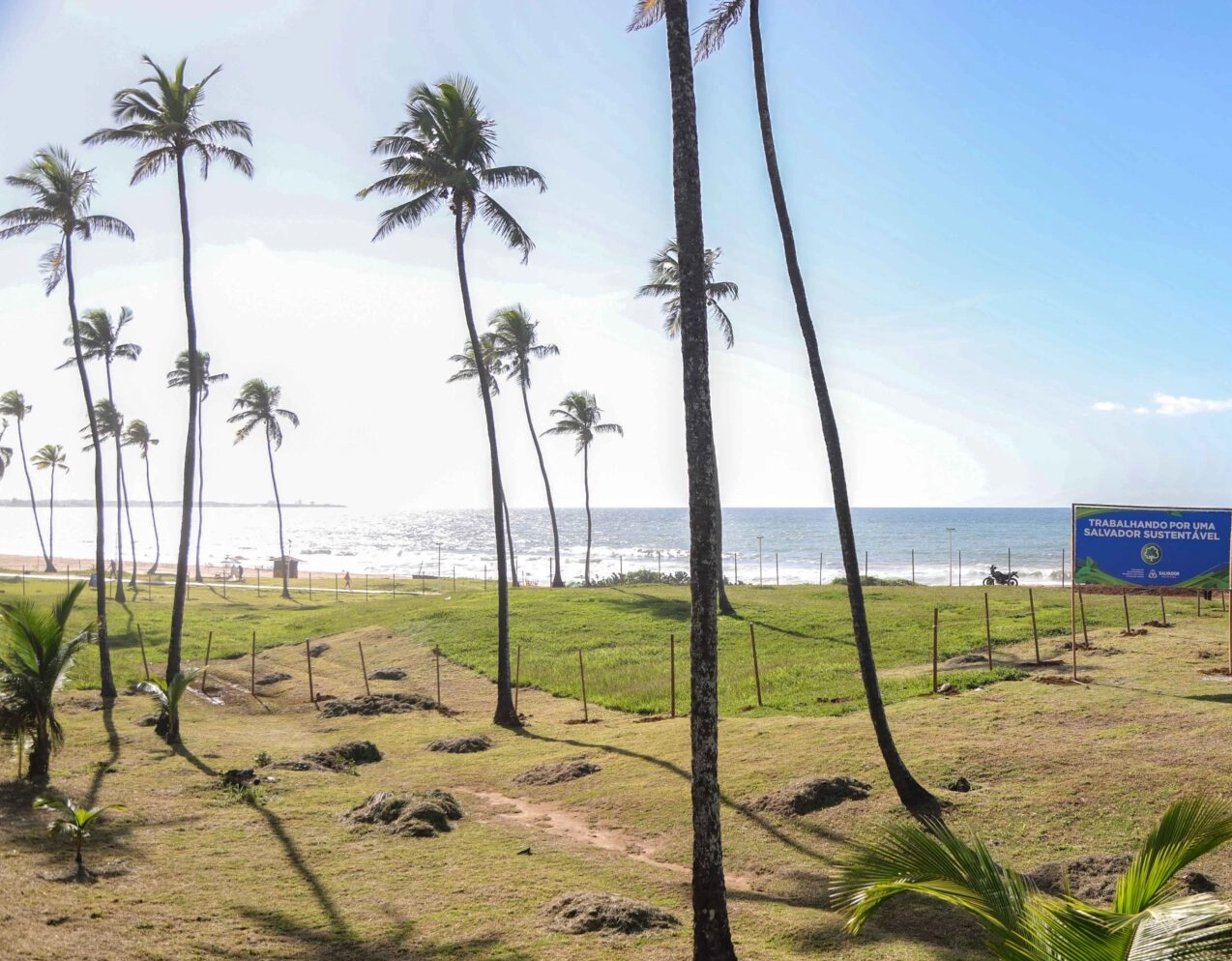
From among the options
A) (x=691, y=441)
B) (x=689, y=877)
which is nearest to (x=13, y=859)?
(x=689, y=877)

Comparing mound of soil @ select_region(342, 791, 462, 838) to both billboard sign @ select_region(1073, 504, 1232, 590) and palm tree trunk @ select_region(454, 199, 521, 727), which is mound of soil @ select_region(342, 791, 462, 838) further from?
billboard sign @ select_region(1073, 504, 1232, 590)

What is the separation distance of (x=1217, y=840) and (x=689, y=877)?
292 inches

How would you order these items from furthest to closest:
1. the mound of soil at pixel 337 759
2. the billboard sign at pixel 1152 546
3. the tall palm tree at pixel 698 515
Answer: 1. the billboard sign at pixel 1152 546
2. the mound of soil at pixel 337 759
3. the tall palm tree at pixel 698 515

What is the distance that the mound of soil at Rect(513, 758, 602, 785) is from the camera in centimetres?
1720

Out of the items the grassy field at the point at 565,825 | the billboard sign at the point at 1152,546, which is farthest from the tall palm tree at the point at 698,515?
the billboard sign at the point at 1152,546

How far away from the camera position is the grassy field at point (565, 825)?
954cm

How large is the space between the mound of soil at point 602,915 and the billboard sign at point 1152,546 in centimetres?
1354

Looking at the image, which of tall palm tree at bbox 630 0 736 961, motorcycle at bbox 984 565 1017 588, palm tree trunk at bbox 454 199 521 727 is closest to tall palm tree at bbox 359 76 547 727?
palm tree trunk at bbox 454 199 521 727

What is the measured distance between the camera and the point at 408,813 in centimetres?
1430

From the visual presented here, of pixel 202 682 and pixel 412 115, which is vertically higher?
pixel 412 115

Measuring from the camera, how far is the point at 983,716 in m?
16.8

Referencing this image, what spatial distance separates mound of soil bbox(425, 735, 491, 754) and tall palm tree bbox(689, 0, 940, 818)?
9426 millimetres

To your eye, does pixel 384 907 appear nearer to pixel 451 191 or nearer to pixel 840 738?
pixel 840 738

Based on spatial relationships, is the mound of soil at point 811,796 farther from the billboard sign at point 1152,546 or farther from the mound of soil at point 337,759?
the billboard sign at point 1152,546
